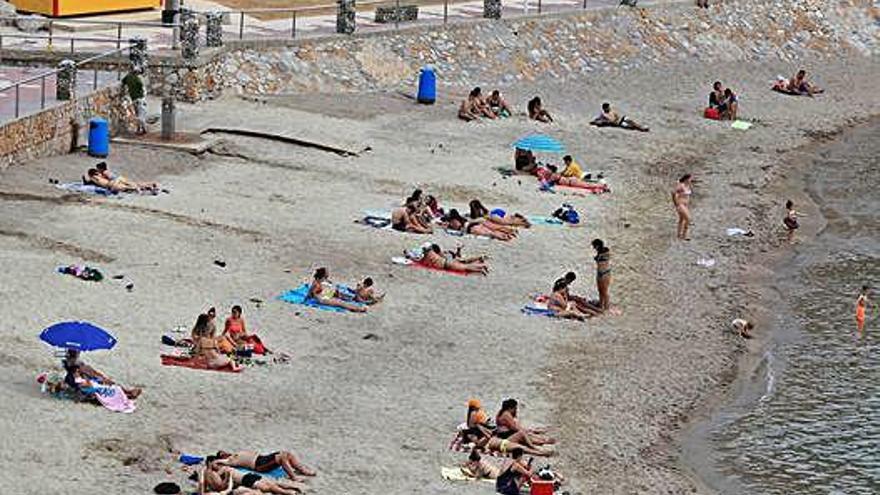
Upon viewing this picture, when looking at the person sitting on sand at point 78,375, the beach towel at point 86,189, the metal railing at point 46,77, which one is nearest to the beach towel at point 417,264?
the beach towel at point 86,189

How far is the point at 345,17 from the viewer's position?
51219mm

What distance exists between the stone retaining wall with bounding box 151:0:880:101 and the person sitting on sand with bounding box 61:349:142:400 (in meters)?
19.3

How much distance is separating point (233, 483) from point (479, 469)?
338 centimetres

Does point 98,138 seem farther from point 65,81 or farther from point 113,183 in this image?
point 113,183

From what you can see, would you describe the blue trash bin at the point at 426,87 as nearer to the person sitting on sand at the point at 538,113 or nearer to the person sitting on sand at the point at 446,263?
the person sitting on sand at the point at 538,113

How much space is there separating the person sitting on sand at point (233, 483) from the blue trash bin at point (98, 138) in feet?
55.3

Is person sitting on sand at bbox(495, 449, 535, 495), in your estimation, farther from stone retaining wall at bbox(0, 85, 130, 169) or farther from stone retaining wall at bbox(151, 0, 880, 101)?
stone retaining wall at bbox(151, 0, 880, 101)

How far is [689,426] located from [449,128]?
18564 millimetres

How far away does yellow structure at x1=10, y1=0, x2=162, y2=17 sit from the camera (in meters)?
50.0

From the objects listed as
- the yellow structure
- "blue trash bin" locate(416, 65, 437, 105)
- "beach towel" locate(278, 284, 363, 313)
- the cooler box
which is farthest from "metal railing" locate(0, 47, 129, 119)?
the cooler box

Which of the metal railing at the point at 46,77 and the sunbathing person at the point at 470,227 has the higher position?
the metal railing at the point at 46,77

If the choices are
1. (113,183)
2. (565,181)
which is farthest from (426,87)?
(113,183)

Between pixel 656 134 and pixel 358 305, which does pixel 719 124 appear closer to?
pixel 656 134

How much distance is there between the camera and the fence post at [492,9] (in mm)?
55406
